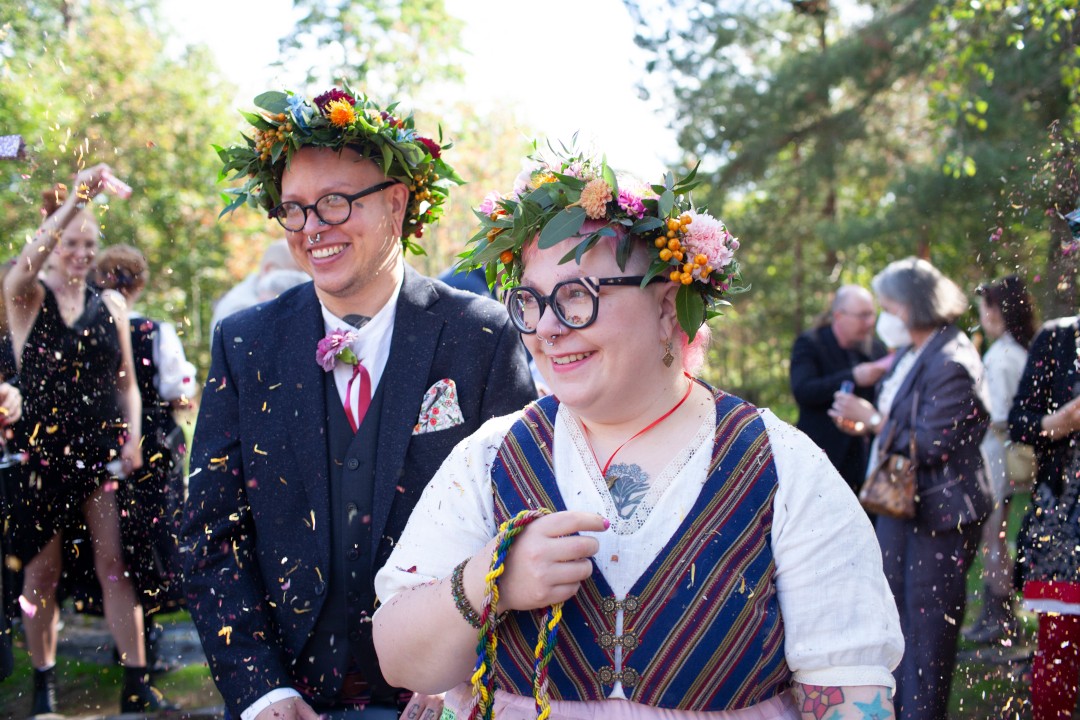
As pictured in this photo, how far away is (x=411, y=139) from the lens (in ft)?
9.96

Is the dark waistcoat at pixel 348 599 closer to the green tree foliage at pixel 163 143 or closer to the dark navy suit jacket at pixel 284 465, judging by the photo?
the dark navy suit jacket at pixel 284 465

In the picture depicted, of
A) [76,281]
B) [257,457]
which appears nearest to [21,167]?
[76,281]

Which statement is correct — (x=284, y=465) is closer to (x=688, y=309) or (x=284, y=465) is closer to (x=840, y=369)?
(x=688, y=309)

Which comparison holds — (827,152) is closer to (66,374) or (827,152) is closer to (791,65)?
(791,65)

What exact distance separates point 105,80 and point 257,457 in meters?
14.7

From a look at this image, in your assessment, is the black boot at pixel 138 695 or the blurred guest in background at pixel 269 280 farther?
the blurred guest in background at pixel 269 280

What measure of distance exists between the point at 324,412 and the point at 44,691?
11.2 ft

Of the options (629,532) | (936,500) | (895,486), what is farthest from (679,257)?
(936,500)

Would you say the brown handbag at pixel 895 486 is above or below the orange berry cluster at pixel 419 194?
below

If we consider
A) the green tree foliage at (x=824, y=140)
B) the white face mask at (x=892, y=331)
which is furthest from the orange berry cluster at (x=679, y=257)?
the green tree foliage at (x=824, y=140)

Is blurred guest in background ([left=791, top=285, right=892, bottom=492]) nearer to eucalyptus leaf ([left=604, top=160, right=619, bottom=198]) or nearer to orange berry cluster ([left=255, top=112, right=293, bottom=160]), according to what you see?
orange berry cluster ([left=255, top=112, right=293, bottom=160])

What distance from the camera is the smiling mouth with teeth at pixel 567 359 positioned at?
6.66 feet

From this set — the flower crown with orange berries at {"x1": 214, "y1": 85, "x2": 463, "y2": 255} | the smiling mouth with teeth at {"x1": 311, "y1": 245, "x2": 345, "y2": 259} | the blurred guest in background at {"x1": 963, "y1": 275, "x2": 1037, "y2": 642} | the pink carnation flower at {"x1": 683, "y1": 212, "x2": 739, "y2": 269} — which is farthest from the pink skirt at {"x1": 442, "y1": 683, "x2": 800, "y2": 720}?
the blurred guest in background at {"x1": 963, "y1": 275, "x2": 1037, "y2": 642}

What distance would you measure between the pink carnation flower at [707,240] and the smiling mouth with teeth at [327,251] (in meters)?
1.14
